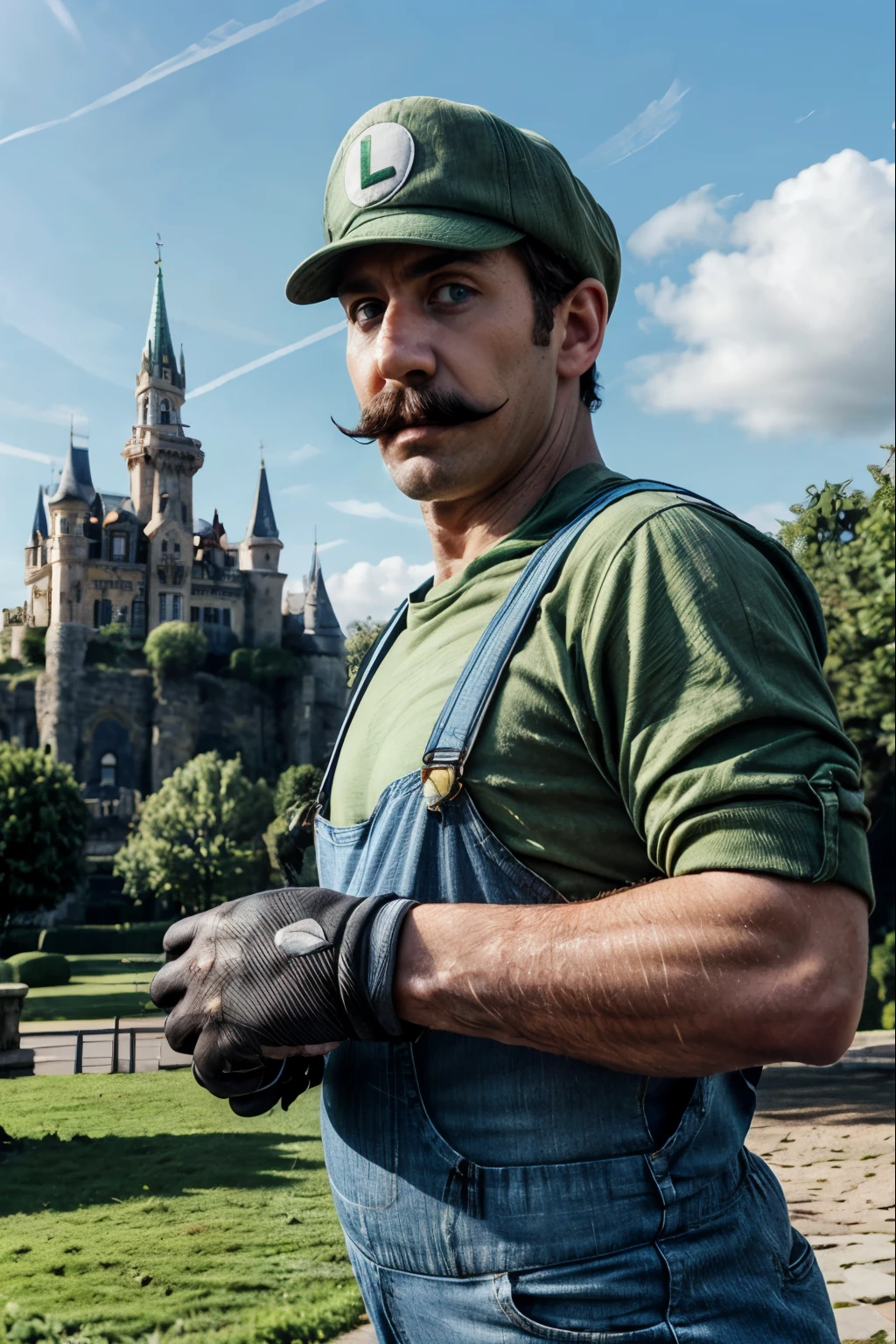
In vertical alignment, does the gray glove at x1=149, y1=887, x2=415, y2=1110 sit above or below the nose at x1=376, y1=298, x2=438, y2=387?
below

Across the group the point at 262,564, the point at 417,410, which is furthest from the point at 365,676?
the point at 262,564

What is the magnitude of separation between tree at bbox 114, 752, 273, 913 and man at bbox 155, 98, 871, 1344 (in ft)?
16.9

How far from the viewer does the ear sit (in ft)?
6.27

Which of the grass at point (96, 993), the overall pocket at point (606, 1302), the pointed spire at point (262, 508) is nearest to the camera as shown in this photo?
the overall pocket at point (606, 1302)

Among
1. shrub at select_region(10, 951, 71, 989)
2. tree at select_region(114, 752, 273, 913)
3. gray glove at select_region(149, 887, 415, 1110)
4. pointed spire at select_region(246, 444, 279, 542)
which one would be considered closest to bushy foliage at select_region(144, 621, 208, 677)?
tree at select_region(114, 752, 273, 913)

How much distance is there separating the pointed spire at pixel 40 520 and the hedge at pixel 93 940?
4.98 feet

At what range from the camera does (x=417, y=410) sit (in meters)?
1.82

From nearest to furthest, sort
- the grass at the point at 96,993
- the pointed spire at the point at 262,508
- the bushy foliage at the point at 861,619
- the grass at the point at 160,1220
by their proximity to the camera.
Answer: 1. the grass at the point at 160,1220
2. the grass at the point at 96,993
3. the pointed spire at the point at 262,508
4. the bushy foliage at the point at 861,619

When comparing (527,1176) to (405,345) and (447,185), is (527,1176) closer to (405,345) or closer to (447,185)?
(405,345)

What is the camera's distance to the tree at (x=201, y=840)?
29.2 ft

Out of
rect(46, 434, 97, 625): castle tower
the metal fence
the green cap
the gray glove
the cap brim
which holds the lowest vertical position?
the metal fence

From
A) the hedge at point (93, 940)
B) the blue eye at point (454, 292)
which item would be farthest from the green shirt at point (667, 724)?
the hedge at point (93, 940)

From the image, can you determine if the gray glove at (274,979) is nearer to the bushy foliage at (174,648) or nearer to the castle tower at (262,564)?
the castle tower at (262,564)

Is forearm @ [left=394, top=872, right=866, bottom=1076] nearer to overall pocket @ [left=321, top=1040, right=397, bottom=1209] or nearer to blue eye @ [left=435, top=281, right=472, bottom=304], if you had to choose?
overall pocket @ [left=321, top=1040, right=397, bottom=1209]
